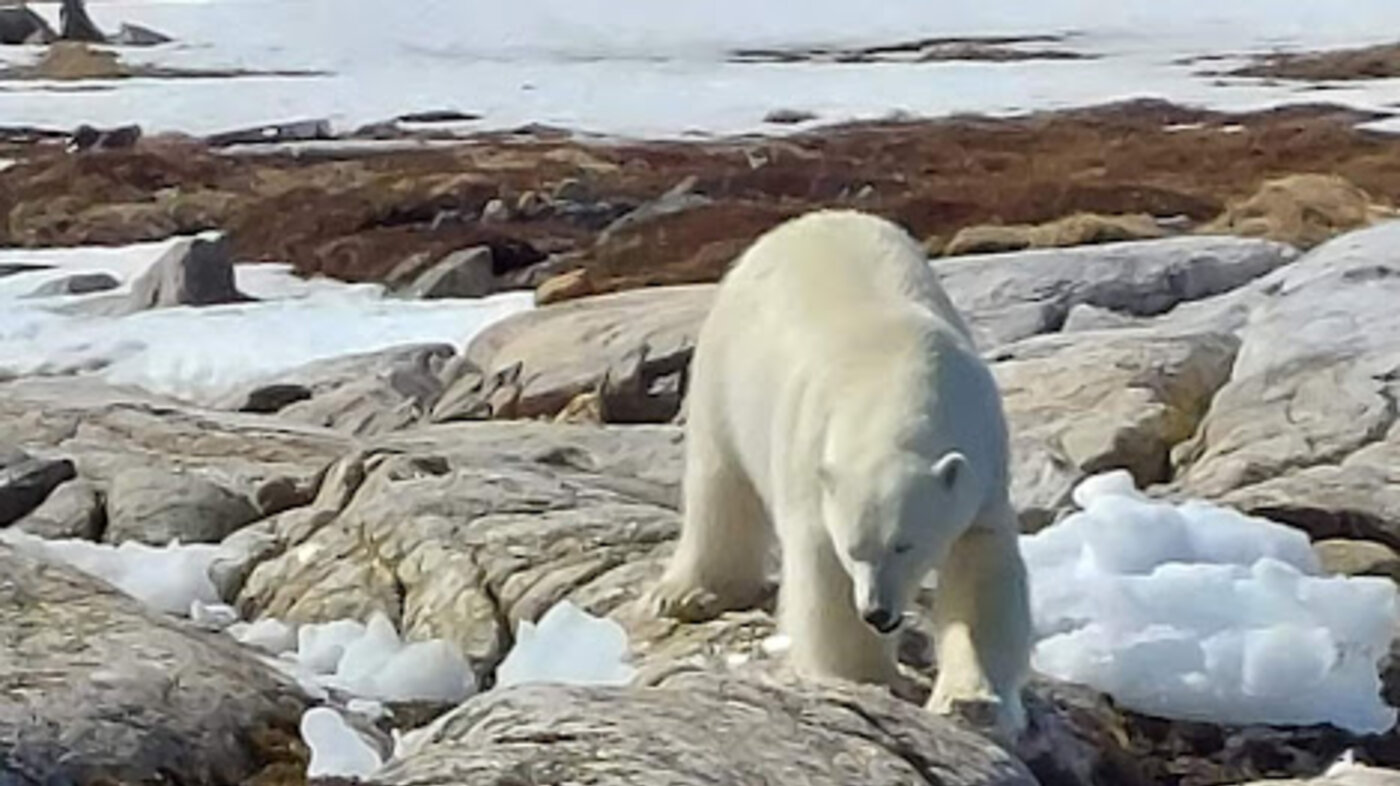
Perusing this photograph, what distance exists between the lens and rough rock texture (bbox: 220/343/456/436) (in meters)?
14.0

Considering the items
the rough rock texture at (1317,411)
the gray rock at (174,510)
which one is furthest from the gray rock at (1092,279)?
the gray rock at (174,510)

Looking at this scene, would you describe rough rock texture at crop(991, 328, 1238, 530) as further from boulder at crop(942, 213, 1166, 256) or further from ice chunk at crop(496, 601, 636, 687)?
boulder at crop(942, 213, 1166, 256)

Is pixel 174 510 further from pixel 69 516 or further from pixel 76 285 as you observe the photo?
pixel 76 285

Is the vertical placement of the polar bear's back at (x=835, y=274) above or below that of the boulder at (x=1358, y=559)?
above

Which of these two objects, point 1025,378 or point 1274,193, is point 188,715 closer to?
point 1025,378

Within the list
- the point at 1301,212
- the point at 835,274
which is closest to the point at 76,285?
the point at 1301,212

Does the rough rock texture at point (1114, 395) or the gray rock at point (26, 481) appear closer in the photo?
the gray rock at point (26, 481)

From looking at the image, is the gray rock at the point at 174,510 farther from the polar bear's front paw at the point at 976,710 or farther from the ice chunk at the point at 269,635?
the polar bear's front paw at the point at 976,710

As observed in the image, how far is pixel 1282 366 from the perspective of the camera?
37.9 ft

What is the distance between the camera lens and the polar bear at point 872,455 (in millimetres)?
6027

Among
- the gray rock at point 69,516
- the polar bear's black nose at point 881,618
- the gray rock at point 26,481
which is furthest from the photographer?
the gray rock at point 26,481

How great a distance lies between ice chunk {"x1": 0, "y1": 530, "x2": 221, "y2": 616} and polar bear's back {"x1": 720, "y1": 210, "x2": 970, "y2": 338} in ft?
7.88

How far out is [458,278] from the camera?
74.8 feet

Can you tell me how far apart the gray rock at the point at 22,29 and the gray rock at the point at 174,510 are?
168ft
